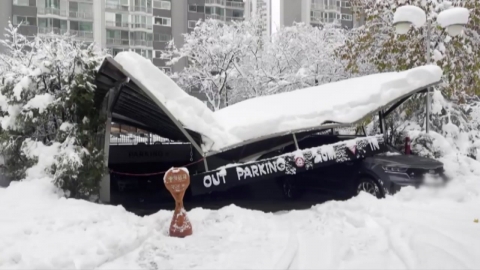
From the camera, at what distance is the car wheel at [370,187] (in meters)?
8.52

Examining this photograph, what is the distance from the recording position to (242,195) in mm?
10070

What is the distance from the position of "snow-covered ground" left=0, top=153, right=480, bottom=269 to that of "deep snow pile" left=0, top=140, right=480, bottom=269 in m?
0.01

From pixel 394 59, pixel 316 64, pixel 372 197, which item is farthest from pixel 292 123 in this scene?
pixel 316 64

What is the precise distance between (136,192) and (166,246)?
20.2 ft

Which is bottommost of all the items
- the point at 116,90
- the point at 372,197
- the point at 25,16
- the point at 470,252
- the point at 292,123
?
the point at 470,252

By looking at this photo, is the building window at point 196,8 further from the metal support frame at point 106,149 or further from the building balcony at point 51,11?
the metal support frame at point 106,149

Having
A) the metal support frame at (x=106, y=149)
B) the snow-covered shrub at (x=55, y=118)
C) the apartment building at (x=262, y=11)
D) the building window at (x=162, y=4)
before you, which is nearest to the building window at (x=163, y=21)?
the building window at (x=162, y=4)

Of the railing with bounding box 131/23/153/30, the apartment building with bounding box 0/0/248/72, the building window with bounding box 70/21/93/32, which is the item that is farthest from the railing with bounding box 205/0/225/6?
the building window with bounding box 70/21/93/32

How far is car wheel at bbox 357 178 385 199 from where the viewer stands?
852cm

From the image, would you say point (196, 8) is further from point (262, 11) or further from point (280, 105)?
point (280, 105)

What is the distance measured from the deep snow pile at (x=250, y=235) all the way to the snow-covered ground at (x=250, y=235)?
1 cm

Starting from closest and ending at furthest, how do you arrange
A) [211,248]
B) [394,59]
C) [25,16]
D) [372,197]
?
[211,248] → [372,197] → [394,59] → [25,16]

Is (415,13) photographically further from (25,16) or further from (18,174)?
(25,16)

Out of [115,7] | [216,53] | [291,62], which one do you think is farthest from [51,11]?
[291,62]
